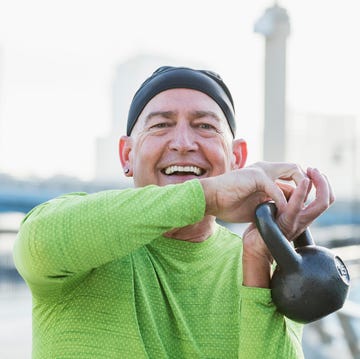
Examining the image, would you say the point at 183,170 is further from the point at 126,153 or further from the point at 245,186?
the point at 245,186

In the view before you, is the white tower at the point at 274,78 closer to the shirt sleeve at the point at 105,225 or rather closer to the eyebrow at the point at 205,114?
the eyebrow at the point at 205,114

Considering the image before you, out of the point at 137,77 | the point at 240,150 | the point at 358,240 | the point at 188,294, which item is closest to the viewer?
the point at 188,294

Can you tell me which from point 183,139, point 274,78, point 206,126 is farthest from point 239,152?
point 274,78

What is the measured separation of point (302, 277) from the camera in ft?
4.93

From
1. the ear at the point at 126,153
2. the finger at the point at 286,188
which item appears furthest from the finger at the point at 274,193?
the ear at the point at 126,153

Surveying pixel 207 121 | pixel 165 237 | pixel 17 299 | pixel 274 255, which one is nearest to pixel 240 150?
pixel 207 121

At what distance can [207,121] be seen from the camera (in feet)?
6.82

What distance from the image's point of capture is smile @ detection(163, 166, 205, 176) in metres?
2.02

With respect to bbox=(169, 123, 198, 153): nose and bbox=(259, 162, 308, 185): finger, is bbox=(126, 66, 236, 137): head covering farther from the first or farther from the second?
bbox=(259, 162, 308, 185): finger

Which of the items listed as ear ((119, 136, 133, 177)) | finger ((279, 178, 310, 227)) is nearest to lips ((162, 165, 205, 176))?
ear ((119, 136, 133, 177))

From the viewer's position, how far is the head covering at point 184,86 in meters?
2.19

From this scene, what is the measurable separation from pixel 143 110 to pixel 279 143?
14.6 ft

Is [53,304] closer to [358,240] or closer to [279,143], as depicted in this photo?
[279,143]

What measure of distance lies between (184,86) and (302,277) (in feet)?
3.10
